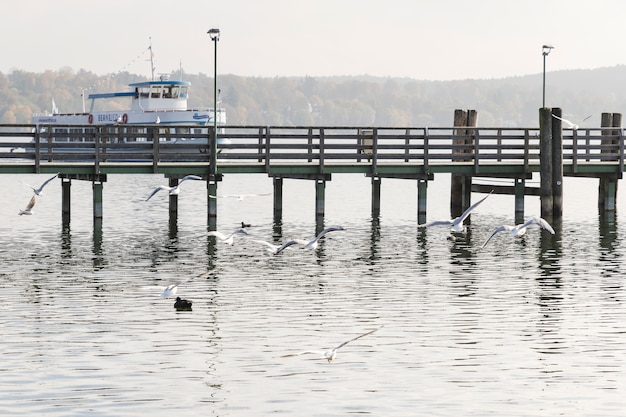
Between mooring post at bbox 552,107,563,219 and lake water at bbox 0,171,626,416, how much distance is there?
1934 millimetres

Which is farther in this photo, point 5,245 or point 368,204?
point 368,204

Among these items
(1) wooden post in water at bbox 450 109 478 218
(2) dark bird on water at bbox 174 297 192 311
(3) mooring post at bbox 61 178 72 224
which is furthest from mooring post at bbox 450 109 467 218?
(2) dark bird on water at bbox 174 297 192 311

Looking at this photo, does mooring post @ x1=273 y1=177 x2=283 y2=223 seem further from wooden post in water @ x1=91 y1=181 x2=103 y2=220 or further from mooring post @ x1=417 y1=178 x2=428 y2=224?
wooden post in water @ x1=91 y1=181 x2=103 y2=220

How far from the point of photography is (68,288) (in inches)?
993

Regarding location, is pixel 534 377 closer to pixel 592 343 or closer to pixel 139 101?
pixel 592 343

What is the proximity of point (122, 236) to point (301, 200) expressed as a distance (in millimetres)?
26396

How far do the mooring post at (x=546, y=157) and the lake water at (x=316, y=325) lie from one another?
1.90 metres

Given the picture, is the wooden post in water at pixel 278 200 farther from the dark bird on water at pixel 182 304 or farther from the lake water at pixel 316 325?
the dark bird on water at pixel 182 304

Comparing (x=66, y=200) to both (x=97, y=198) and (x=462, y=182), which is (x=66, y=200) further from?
(x=462, y=182)

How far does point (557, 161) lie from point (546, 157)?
40 centimetres

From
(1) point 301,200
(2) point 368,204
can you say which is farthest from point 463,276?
→ (1) point 301,200

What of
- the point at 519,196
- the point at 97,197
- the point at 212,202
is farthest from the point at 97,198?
the point at 519,196

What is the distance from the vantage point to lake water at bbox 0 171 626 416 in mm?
15922

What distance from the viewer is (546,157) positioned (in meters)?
39.6
